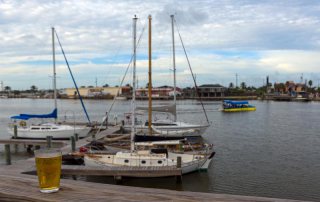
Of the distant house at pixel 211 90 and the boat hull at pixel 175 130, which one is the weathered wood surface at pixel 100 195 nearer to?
the boat hull at pixel 175 130

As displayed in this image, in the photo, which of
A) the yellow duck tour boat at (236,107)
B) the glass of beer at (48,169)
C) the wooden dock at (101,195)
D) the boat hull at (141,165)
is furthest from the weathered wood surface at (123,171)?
the yellow duck tour boat at (236,107)

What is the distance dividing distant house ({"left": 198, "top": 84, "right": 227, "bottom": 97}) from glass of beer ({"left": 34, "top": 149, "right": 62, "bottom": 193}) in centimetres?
18137

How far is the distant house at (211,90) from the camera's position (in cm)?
18425

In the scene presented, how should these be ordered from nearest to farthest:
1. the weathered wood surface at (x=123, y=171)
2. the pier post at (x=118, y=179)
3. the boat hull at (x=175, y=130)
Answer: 1. the weathered wood surface at (x=123, y=171)
2. the pier post at (x=118, y=179)
3. the boat hull at (x=175, y=130)

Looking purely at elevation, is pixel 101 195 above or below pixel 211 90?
below

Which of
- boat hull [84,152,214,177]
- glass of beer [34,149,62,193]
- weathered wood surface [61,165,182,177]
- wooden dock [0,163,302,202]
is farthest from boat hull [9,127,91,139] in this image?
glass of beer [34,149,62,193]

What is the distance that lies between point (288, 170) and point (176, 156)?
27.9ft

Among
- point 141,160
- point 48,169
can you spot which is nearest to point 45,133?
point 141,160

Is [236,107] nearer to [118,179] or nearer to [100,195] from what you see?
[118,179]

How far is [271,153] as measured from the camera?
30.0m

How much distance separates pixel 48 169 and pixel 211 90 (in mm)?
183664

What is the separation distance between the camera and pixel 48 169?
3783 mm

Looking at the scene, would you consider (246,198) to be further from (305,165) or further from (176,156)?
(305,165)

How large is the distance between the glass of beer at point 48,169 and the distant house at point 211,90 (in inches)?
7140
